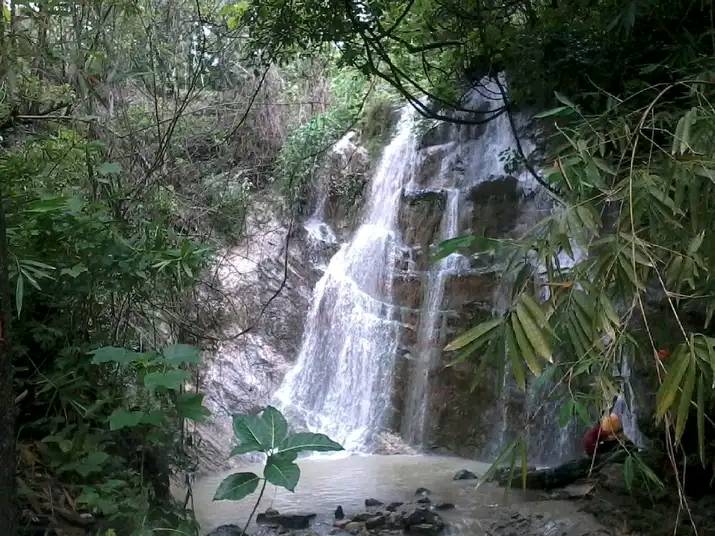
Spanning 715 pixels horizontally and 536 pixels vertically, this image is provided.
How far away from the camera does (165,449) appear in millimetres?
3777

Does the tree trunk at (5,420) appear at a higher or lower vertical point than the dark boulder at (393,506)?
higher

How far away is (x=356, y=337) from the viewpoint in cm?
1097

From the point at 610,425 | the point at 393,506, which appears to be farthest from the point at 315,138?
the point at 610,425

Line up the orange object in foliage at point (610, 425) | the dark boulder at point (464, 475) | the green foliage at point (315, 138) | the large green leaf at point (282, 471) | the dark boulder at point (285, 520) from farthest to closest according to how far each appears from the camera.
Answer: the green foliage at point (315, 138)
the dark boulder at point (464, 475)
the dark boulder at point (285, 520)
the orange object in foliage at point (610, 425)
the large green leaf at point (282, 471)

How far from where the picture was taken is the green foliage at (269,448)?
8.12 ft

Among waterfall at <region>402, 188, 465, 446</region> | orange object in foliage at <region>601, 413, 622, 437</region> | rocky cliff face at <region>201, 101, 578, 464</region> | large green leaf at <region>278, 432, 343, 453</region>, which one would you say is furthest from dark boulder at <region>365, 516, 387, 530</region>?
waterfall at <region>402, 188, 465, 446</region>

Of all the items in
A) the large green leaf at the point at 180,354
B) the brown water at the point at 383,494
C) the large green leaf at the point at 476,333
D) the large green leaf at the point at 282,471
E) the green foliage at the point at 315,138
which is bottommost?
the brown water at the point at 383,494

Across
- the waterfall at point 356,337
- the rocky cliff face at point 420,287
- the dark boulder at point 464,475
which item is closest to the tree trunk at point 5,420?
the dark boulder at point 464,475

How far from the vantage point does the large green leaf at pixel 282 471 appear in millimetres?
2426

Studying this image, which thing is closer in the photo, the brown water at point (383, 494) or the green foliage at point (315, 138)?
the brown water at point (383, 494)

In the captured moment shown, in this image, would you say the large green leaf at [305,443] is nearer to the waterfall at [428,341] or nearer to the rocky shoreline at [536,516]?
the rocky shoreline at [536,516]

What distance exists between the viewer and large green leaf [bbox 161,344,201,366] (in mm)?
2805

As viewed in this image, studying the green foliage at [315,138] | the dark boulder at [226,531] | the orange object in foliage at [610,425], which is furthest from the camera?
the green foliage at [315,138]

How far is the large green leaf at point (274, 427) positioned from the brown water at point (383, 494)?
335 cm
